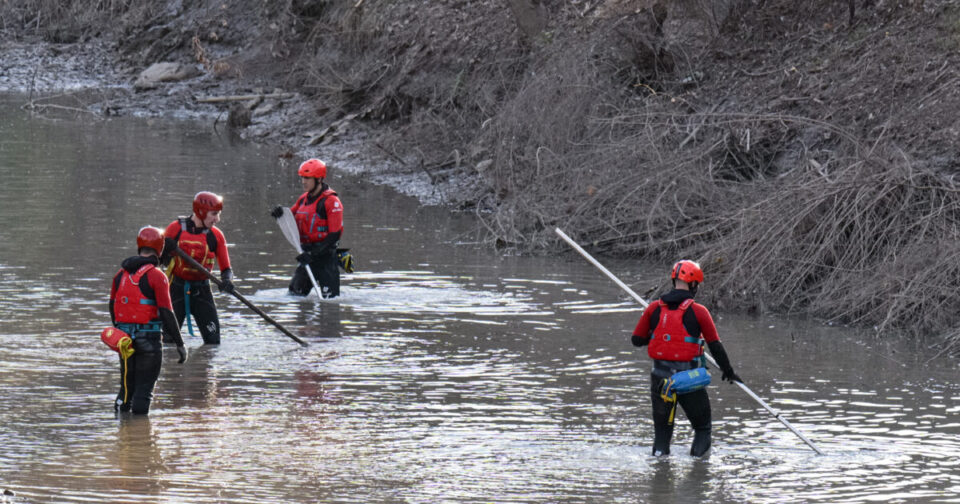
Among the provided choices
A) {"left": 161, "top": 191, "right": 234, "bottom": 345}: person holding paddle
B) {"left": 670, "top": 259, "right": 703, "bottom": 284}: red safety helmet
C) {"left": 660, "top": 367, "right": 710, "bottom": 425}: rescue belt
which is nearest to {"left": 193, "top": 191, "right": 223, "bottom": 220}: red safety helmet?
{"left": 161, "top": 191, "right": 234, "bottom": 345}: person holding paddle

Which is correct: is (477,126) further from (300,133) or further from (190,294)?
(190,294)

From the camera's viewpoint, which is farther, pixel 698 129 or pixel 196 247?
pixel 698 129

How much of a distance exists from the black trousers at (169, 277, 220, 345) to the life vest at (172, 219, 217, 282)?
0.66 feet

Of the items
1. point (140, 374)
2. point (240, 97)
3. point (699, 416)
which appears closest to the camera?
point (699, 416)

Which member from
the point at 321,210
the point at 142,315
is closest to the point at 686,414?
the point at 142,315

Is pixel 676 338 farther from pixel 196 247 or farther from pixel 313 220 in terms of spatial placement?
pixel 313 220

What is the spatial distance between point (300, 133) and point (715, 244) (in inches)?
652

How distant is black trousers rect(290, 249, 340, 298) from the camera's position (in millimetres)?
14891

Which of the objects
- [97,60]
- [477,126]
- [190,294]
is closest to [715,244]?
[190,294]

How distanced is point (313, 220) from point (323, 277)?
0.63 m

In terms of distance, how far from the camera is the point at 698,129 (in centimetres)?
1869

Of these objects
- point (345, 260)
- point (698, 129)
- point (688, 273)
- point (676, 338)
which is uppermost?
point (698, 129)

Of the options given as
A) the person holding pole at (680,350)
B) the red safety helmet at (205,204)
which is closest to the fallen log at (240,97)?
the red safety helmet at (205,204)

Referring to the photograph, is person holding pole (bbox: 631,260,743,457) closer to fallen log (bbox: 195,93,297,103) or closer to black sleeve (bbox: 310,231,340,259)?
black sleeve (bbox: 310,231,340,259)
